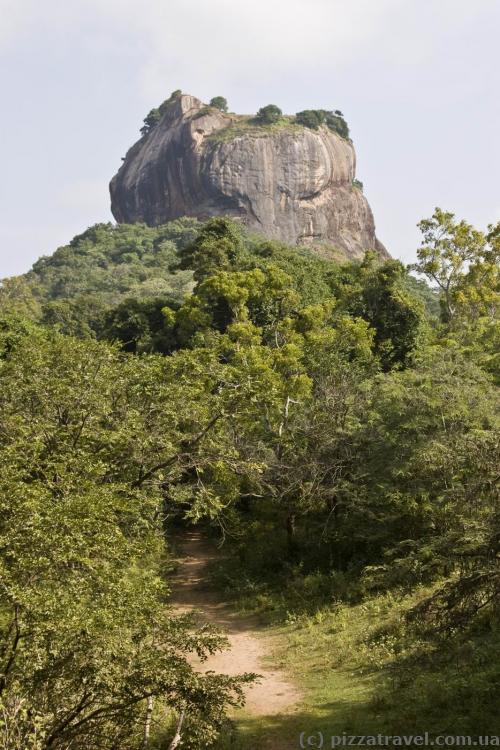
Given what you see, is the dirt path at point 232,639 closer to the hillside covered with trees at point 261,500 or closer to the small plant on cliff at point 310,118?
the hillside covered with trees at point 261,500

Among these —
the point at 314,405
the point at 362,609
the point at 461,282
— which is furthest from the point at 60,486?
the point at 461,282

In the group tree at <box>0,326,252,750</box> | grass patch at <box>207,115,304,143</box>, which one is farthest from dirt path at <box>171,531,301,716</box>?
grass patch at <box>207,115,304,143</box>

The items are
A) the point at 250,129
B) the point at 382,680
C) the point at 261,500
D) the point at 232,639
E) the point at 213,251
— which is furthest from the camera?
the point at 250,129

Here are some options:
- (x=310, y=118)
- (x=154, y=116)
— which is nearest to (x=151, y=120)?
(x=154, y=116)

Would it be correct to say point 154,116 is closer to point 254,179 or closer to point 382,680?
point 254,179

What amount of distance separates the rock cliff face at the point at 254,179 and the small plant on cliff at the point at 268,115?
2.24m

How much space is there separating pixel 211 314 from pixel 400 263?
32.1ft

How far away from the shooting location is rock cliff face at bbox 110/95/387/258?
93750mm

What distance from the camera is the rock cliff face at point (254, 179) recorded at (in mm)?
93750

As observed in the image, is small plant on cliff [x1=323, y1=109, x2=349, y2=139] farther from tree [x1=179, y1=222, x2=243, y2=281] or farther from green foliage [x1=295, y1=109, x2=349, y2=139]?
tree [x1=179, y1=222, x2=243, y2=281]

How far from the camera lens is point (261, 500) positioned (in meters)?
21.7

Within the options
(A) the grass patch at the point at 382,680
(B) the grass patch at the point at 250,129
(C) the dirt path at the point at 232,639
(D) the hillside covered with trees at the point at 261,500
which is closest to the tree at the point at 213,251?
(D) the hillside covered with trees at the point at 261,500

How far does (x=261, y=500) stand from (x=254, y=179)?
77844 mm

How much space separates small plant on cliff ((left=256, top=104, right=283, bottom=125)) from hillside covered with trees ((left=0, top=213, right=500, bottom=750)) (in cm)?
6960
